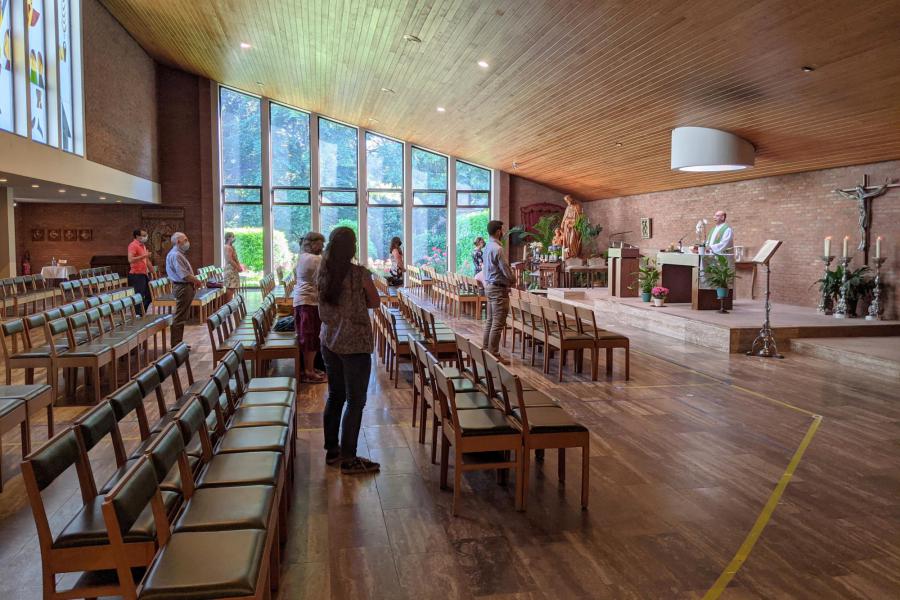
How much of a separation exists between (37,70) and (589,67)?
8.50 metres

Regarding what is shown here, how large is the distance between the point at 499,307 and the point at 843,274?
5697 mm

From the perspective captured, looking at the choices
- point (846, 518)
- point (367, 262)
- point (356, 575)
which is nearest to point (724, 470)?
point (846, 518)

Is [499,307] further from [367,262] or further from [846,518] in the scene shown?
[367,262]

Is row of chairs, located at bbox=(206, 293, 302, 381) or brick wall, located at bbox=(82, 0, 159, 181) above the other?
brick wall, located at bbox=(82, 0, 159, 181)

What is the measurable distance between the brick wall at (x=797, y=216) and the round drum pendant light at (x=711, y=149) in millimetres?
1563

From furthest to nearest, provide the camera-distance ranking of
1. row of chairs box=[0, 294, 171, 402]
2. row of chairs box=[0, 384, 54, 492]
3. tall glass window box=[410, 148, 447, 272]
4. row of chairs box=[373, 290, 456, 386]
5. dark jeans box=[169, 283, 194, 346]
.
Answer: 1. tall glass window box=[410, 148, 447, 272]
2. dark jeans box=[169, 283, 194, 346]
3. row of chairs box=[373, 290, 456, 386]
4. row of chairs box=[0, 294, 171, 402]
5. row of chairs box=[0, 384, 54, 492]

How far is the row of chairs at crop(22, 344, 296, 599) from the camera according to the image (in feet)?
6.89

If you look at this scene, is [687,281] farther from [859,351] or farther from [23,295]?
[23,295]

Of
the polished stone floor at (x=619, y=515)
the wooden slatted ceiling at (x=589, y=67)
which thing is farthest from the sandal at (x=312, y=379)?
the wooden slatted ceiling at (x=589, y=67)

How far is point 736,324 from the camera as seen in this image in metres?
8.80

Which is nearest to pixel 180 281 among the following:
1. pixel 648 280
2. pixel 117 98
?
pixel 648 280

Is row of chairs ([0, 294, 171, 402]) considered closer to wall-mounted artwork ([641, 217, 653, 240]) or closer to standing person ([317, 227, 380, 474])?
standing person ([317, 227, 380, 474])

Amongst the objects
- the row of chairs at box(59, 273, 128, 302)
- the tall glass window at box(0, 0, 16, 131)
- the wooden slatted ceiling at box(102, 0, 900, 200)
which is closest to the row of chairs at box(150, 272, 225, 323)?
the row of chairs at box(59, 273, 128, 302)

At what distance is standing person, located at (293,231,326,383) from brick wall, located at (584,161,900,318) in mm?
8009
